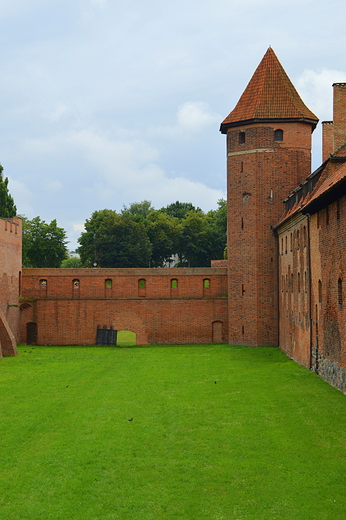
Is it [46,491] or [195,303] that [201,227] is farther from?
[46,491]

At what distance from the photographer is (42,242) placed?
5806 centimetres

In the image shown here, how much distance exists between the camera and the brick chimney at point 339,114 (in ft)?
70.6

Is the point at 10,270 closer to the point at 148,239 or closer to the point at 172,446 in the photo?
the point at 172,446

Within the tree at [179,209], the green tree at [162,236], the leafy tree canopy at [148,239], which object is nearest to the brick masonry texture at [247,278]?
the leafy tree canopy at [148,239]

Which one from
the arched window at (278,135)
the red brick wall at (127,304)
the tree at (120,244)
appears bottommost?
the red brick wall at (127,304)

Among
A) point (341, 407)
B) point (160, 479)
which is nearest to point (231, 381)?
point (341, 407)

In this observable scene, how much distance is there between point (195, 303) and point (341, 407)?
18582 mm

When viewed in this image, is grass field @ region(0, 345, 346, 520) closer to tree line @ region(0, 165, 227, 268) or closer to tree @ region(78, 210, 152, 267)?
tree line @ region(0, 165, 227, 268)

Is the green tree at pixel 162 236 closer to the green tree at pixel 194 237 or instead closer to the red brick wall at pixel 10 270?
the green tree at pixel 194 237

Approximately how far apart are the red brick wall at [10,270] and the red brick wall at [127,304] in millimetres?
1202

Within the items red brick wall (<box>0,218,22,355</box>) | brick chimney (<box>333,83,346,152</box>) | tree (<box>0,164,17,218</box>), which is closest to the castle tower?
brick chimney (<box>333,83,346,152</box>)

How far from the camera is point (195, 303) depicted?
32.6m

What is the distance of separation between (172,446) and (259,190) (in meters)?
19.3

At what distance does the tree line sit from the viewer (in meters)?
58.3
